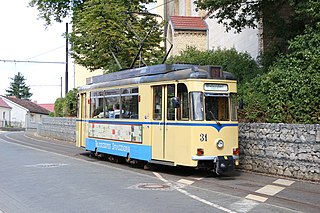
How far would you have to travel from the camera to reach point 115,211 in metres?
9.01

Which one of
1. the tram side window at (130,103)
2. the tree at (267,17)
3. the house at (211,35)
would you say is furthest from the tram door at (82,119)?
the house at (211,35)

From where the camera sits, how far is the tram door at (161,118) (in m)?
14.4

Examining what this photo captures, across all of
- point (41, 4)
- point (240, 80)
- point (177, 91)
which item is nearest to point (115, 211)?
point (177, 91)

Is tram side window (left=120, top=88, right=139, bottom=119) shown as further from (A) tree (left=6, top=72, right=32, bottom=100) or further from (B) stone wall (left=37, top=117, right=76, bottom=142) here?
(A) tree (left=6, top=72, right=32, bottom=100)

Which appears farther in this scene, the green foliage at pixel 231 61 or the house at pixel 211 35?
the house at pixel 211 35

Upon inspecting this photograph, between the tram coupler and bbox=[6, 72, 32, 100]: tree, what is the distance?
100358mm

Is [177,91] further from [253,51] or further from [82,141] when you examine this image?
[253,51]

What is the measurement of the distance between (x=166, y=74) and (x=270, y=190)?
194 inches

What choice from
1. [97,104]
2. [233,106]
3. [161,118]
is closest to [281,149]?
[233,106]

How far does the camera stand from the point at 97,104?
19.0 m

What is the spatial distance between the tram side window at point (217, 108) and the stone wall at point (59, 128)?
1888 centimetres

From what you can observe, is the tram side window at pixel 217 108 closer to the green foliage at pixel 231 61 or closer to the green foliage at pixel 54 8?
the green foliage at pixel 231 61

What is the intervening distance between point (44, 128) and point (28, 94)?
2884 inches

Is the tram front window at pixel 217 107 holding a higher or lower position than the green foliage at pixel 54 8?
lower
